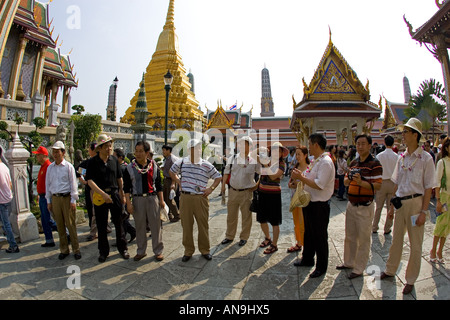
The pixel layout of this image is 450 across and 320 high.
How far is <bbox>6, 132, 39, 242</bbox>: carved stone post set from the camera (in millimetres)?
4820

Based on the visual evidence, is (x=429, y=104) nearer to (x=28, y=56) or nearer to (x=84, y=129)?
(x=84, y=129)

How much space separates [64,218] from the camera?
415 cm

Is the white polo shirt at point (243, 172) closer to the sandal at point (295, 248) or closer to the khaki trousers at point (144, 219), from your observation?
the sandal at point (295, 248)

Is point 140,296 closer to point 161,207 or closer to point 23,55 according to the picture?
point 161,207

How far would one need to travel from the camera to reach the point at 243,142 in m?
4.53

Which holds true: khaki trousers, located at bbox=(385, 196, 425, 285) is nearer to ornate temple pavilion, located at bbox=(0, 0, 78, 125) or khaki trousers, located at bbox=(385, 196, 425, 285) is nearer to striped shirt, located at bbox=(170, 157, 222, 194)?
striped shirt, located at bbox=(170, 157, 222, 194)

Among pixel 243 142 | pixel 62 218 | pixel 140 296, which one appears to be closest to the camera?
pixel 140 296

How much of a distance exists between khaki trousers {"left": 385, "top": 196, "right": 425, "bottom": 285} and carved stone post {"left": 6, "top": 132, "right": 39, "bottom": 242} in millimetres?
5941

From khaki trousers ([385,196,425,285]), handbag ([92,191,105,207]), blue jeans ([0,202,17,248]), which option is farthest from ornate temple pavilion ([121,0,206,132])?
khaki trousers ([385,196,425,285])

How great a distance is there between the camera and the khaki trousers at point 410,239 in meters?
2.88

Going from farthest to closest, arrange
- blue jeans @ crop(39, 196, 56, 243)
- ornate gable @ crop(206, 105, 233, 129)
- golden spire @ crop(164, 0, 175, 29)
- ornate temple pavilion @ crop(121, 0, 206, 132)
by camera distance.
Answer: golden spire @ crop(164, 0, 175, 29), ornate gable @ crop(206, 105, 233, 129), ornate temple pavilion @ crop(121, 0, 206, 132), blue jeans @ crop(39, 196, 56, 243)

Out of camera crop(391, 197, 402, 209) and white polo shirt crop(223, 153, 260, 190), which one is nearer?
camera crop(391, 197, 402, 209)
